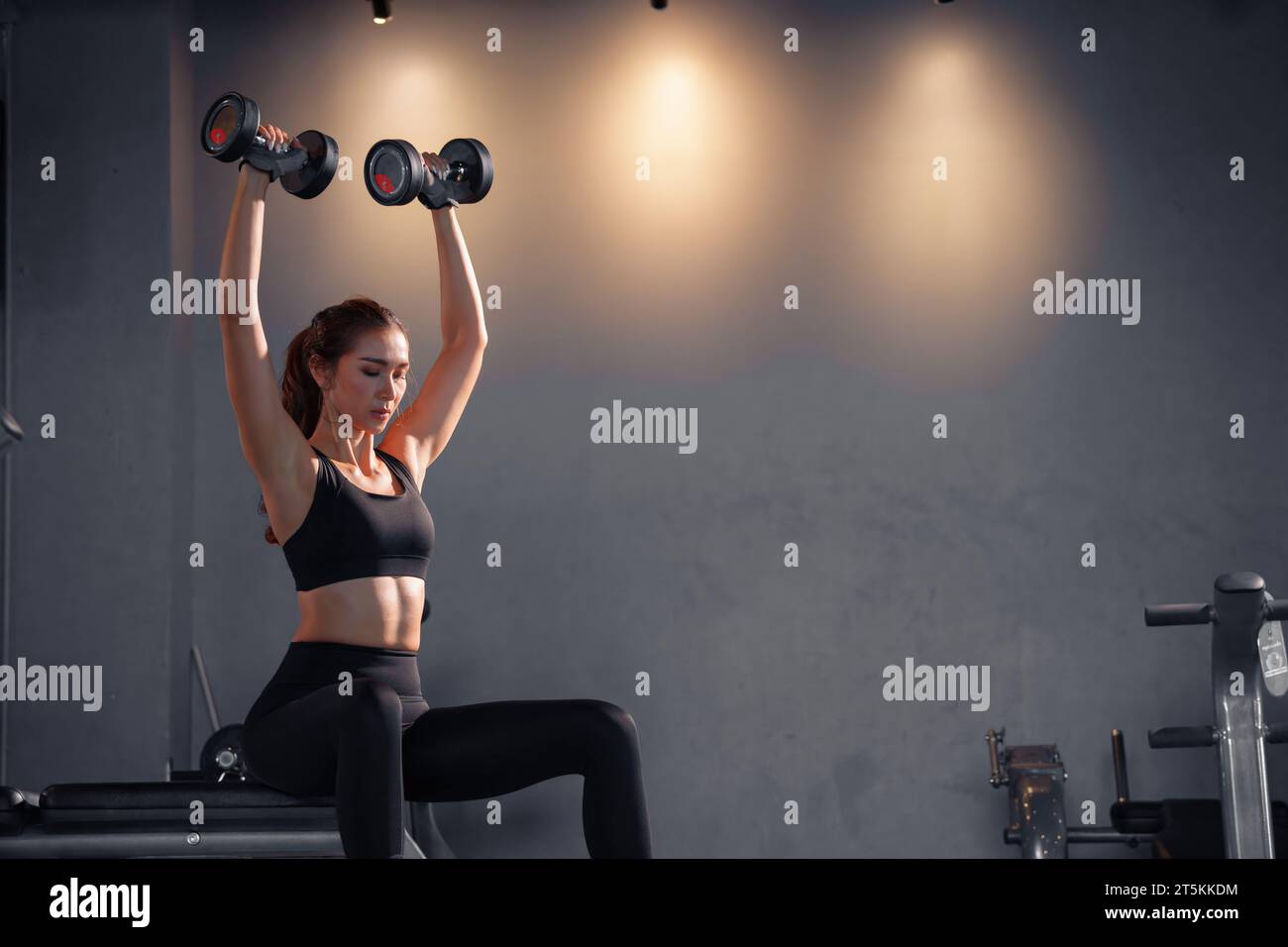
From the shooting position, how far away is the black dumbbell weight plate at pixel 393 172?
8.07 ft

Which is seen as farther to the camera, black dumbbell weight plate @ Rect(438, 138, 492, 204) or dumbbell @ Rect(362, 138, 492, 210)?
black dumbbell weight plate @ Rect(438, 138, 492, 204)

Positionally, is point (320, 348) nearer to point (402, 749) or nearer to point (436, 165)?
point (436, 165)

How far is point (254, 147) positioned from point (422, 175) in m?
0.35

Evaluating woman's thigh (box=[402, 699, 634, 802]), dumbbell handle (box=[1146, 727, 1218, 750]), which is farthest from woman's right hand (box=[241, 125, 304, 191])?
dumbbell handle (box=[1146, 727, 1218, 750])

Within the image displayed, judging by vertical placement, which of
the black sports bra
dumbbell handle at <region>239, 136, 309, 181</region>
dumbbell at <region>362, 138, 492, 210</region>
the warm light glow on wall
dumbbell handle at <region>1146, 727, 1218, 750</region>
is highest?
the warm light glow on wall

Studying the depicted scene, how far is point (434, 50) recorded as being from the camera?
4.71 m

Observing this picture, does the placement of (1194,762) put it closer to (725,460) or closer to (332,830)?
(725,460)

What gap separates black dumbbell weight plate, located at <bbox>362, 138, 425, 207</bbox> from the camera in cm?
246

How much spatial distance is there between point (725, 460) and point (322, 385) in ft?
7.39

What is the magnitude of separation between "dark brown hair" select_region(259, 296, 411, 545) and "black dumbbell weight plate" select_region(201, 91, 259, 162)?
0.35 meters

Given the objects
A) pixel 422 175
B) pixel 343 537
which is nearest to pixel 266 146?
pixel 422 175

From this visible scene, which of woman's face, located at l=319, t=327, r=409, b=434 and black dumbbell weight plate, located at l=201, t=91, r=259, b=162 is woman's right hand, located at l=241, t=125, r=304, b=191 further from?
woman's face, located at l=319, t=327, r=409, b=434

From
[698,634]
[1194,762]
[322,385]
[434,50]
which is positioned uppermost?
[434,50]
